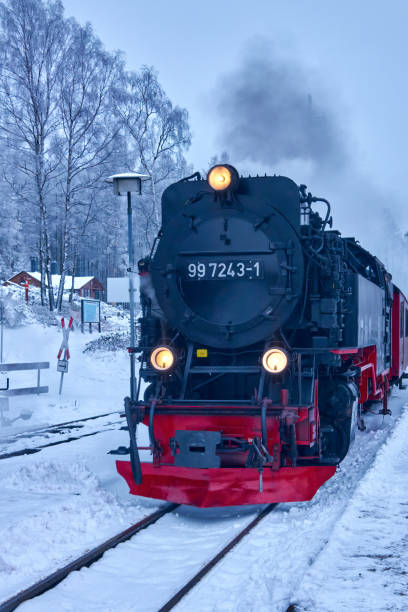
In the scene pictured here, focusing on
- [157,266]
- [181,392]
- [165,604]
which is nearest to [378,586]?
[165,604]

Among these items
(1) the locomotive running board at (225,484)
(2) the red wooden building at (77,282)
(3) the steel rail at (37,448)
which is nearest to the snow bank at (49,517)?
(1) the locomotive running board at (225,484)

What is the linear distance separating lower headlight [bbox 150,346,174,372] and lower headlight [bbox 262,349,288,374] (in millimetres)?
894

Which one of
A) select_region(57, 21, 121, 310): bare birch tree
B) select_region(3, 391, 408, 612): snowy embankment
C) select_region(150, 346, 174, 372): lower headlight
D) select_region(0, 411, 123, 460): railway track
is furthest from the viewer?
select_region(57, 21, 121, 310): bare birch tree

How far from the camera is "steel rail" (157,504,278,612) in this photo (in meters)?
3.67

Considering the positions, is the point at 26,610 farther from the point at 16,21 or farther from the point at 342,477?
the point at 16,21

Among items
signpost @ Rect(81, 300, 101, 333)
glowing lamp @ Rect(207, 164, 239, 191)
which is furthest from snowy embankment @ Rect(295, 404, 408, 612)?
signpost @ Rect(81, 300, 101, 333)

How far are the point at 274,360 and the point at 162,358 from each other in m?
1.07

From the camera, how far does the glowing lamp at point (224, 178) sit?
5.96 meters

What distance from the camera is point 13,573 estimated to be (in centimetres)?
409

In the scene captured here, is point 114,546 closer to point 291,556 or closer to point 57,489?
point 291,556

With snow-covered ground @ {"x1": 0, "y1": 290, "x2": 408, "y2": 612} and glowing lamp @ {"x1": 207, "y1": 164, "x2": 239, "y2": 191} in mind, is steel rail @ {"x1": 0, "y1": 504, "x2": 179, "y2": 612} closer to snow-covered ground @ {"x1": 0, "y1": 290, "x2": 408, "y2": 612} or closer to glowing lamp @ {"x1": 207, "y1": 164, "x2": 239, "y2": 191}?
snow-covered ground @ {"x1": 0, "y1": 290, "x2": 408, "y2": 612}

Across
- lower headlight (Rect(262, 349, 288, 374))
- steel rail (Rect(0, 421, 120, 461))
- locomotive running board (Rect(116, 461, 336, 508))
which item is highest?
lower headlight (Rect(262, 349, 288, 374))

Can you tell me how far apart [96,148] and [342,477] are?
18.7 meters

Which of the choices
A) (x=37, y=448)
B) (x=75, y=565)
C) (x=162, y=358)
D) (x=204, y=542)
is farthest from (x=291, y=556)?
(x=37, y=448)
